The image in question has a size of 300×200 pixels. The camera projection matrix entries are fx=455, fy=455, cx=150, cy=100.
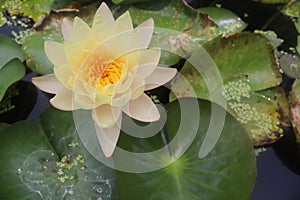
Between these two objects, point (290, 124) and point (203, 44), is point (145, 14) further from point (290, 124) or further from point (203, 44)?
point (290, 124)

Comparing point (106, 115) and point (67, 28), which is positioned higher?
point (67, 28)

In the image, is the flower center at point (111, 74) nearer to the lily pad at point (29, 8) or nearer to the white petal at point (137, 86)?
the white petal at point (137, 86)

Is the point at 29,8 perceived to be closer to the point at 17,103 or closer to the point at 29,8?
→ the point at 29,8

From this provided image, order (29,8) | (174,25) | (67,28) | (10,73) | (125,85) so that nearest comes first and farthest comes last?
1. (125,85)
2. (67,28)
3. (10,73)
4. (174,25)
5. (29,8)

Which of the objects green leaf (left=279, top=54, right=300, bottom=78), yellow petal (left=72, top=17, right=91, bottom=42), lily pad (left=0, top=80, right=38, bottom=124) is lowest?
lily pad (left=0, top=80, right=38, bottom=124)

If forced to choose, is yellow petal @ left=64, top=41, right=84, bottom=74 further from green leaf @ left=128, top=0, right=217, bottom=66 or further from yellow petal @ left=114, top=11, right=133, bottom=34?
green leaf @ left=128, top=0, right=217, bottom=66

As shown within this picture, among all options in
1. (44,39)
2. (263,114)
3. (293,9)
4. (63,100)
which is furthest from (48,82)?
(293,9)

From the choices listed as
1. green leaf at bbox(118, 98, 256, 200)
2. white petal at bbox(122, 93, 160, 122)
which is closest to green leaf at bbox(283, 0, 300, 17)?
green leaf at bbox(118, 98, 256, 200)
